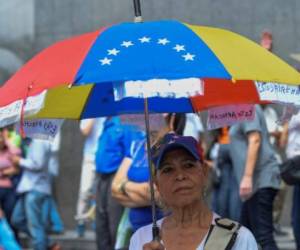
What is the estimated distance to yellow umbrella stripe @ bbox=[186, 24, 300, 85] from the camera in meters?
3.72

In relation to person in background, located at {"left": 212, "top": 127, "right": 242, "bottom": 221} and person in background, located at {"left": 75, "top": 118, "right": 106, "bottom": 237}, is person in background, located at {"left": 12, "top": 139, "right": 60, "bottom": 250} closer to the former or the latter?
person in background, located at {"left": 75, "top": 118, "right": 106, "bottom": 237}

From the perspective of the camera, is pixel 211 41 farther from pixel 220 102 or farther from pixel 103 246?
pixel 103 246

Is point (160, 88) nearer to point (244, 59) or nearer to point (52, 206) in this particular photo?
point (244, 59)

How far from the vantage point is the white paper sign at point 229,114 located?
4927mm

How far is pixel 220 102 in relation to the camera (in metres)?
4.84

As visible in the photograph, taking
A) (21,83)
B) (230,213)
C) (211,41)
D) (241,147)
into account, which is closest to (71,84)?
(21,83)

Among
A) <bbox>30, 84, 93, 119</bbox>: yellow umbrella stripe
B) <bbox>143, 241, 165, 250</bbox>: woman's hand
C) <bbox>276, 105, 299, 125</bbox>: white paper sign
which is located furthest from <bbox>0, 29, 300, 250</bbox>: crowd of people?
<bbox>30, 84, 93, 119</bbox>: yellow umbrella stripe

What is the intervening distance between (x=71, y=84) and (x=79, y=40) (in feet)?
1.83

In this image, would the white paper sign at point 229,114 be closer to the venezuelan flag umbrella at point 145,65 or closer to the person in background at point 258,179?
the venezuelan flag umbrella at point 145,65

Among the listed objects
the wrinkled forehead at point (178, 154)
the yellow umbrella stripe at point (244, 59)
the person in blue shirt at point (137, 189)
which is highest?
the yellow umbrella stripe at point (244, 59)

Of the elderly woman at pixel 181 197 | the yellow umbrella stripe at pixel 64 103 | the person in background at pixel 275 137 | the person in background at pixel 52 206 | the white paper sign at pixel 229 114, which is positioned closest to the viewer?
the elderly woman at pixel 181 197

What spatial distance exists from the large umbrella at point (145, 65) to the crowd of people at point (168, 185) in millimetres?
407

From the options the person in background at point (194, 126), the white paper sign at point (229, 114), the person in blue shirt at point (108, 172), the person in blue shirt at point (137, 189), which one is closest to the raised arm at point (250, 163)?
the person in background at point (194, 126)

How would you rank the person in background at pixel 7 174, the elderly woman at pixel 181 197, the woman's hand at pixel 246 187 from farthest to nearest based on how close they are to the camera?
the person in background at pixel 7 174 → the woman's hand at pixel 246 187 → the elderly woman at pixel 181 197
